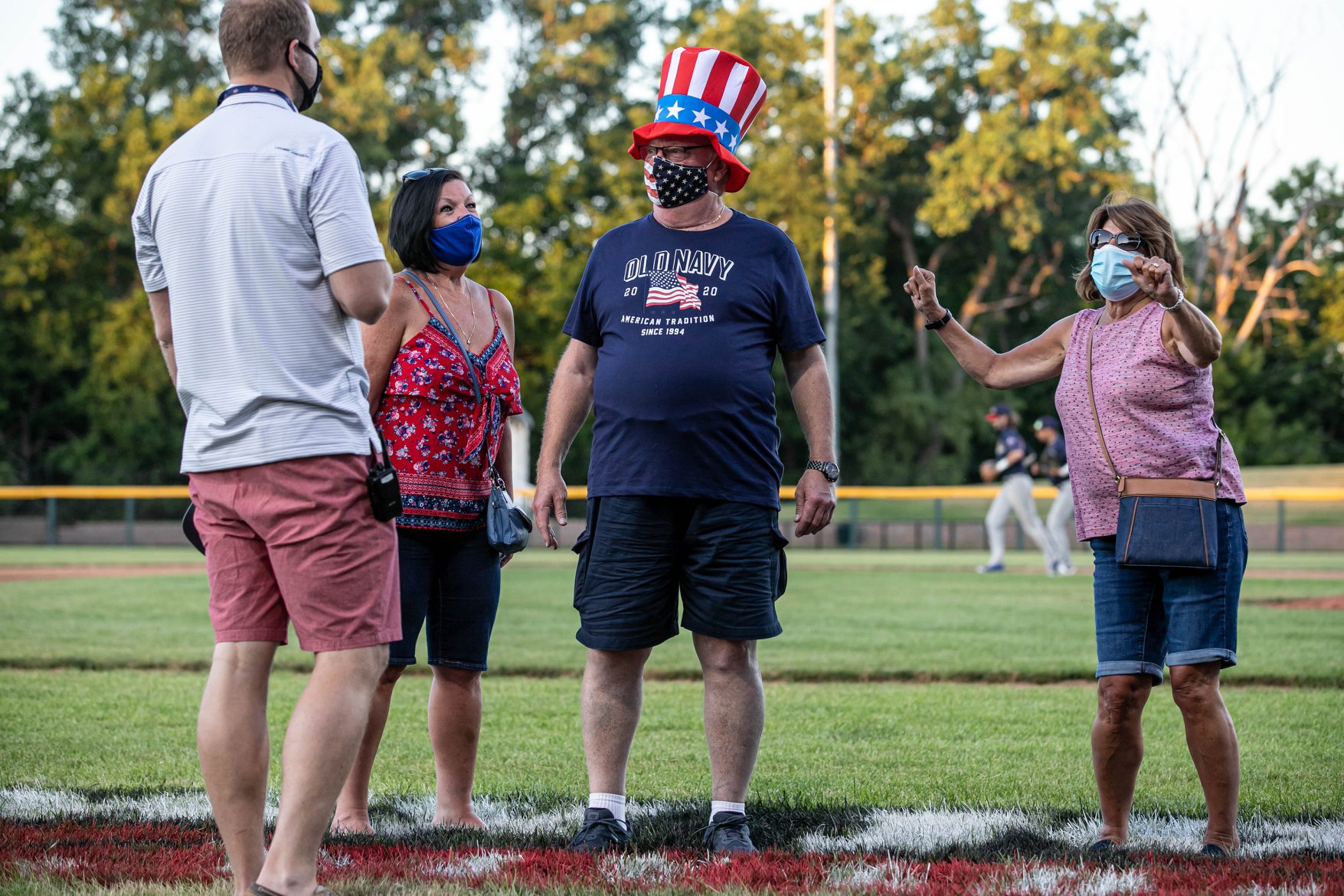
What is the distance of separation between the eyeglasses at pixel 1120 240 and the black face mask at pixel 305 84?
237 centimetres

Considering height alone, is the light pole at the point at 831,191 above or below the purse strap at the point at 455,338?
above

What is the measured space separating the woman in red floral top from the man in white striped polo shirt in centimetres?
104

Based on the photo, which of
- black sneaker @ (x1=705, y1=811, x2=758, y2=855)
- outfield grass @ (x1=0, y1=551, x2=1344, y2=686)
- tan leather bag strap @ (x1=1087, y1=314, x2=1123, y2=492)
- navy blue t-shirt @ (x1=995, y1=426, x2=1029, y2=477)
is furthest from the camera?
navy blue t-shirt @ (x1=995, y1=426, x2=1029, y2=477)

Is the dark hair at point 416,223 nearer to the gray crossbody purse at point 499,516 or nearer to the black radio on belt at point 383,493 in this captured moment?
the gray crossbody purse at point 499,516

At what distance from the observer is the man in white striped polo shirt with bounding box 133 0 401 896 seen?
329 centimetres

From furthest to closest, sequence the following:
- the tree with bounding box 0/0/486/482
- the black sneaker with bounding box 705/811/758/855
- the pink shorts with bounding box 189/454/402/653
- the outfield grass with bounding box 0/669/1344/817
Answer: the tree with bounding box 0/0/486/482, the outfield grass with bounding box 0/669/1344/817, the black sneaker with bounding box 705/811/758/855, the pink shorts with bounding box 189/454/402/653

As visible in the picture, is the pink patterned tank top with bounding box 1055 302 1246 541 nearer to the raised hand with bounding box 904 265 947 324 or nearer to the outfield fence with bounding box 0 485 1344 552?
the raised hand with bounding box 904 265 947 324

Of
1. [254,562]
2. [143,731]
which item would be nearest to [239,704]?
[254,562]

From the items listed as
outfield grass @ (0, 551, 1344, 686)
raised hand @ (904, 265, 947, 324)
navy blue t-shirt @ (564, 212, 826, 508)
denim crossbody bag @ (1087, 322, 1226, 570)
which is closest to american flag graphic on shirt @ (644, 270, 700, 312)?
navy blue t-shirt @ (564, 212, 826, 508)

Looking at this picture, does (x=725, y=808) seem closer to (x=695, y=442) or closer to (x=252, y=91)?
(x=695, y=442)

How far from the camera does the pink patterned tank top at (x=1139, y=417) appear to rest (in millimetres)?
4234

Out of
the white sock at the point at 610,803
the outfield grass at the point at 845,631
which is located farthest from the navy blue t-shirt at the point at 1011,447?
the white sock at the point at 610,803

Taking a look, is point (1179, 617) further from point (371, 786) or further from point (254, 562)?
point (371, 786)

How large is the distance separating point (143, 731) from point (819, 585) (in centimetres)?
1218
